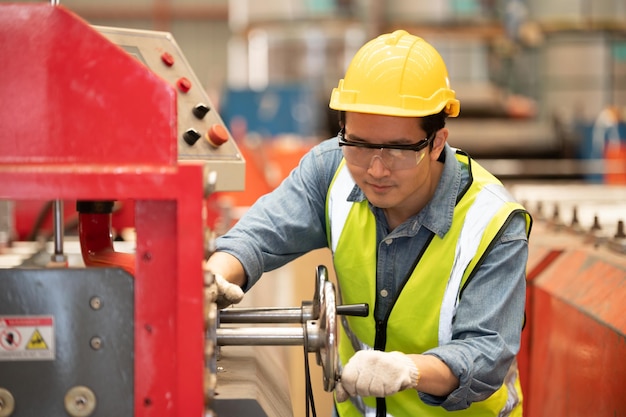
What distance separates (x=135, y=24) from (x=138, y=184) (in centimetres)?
1520

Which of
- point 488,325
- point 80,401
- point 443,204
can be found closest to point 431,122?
point 443,204

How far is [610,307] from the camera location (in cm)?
243

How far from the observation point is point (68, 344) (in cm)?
146

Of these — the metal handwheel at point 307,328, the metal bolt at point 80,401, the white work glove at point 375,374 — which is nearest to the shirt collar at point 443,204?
the metal handwheel at point 307,328

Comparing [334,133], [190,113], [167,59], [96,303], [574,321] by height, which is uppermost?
[334,133]

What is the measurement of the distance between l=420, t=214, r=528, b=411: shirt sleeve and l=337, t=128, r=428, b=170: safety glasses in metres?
0.26

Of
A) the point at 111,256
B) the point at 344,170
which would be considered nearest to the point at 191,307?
the point at 111,256

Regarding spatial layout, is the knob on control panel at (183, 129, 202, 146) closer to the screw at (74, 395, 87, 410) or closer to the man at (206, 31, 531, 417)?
the man at (206, 31, 531, 417)

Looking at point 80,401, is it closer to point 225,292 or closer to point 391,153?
point 225,292

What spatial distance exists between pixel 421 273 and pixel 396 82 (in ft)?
1.42

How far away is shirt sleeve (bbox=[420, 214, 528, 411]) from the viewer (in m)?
1.80

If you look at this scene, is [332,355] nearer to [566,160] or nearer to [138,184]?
[138,184]

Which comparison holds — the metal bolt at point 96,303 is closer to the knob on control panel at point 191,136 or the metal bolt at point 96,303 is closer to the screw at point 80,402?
the screw at point 80,402

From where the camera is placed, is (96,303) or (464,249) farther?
(464,249)
